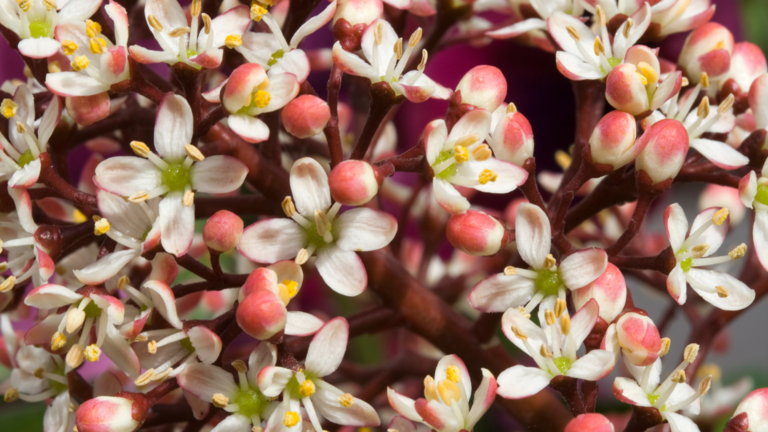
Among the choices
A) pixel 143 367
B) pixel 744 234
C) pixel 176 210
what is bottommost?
pixel 744 234

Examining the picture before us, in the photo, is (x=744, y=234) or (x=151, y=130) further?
(x=744, y=234)

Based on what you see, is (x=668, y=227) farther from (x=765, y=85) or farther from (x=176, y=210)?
(x=176, y=210)

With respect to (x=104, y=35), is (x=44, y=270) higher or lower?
lower

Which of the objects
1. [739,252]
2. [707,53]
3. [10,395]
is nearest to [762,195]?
[739,252]

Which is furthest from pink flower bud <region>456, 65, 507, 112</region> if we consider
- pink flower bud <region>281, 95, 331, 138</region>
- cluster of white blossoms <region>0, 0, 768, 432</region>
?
pink flower bud <region>281, 95, 331, 138</region>

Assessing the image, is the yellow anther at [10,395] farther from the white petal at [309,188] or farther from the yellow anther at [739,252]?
the yellow anther at [739,252]

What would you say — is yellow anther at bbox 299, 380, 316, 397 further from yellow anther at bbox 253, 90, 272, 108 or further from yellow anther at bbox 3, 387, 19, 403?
yellow anther at bbox 3, 387, 19, 403

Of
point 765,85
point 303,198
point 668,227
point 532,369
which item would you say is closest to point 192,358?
point 303,198
